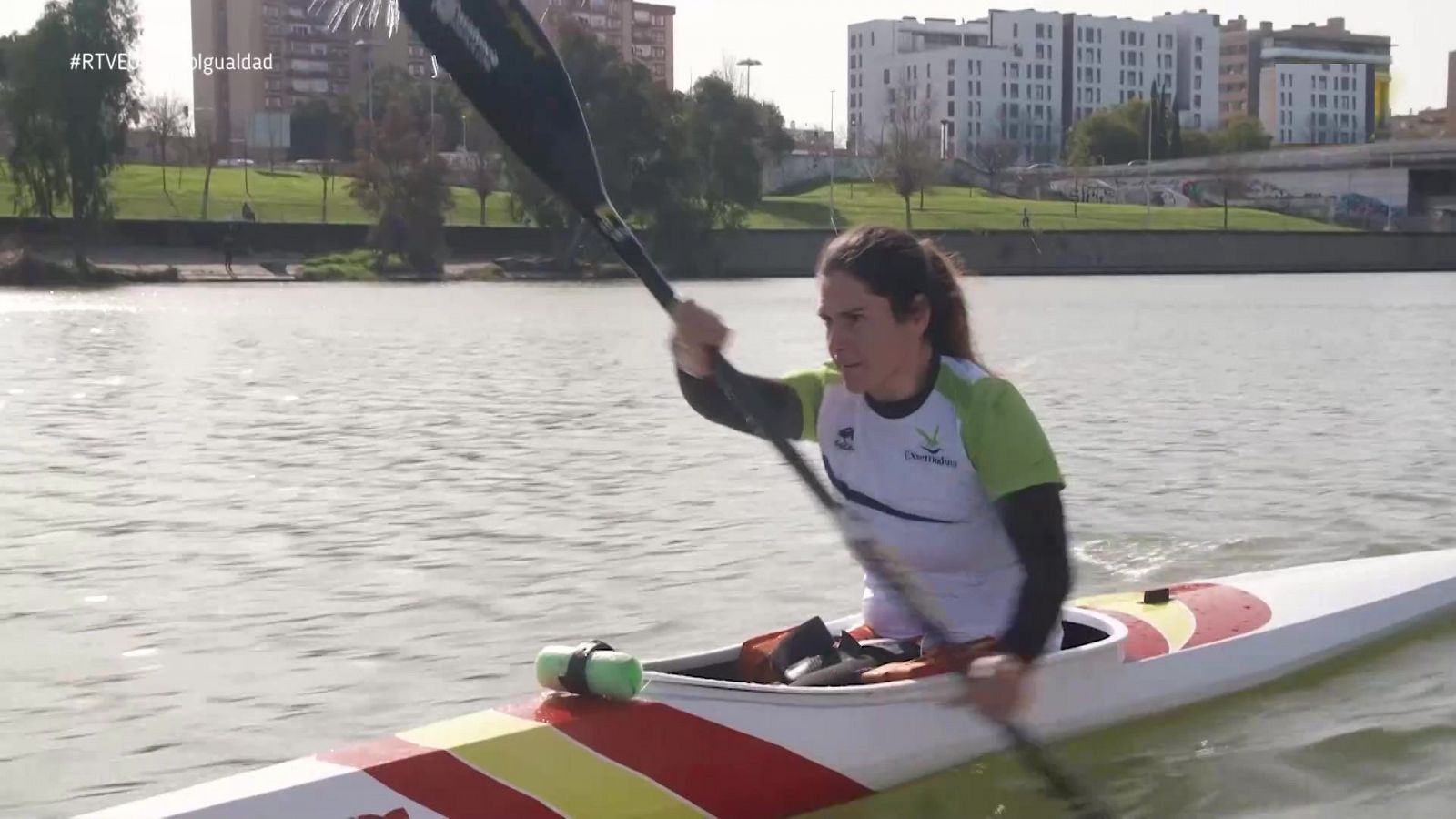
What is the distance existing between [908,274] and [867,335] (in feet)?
0.73

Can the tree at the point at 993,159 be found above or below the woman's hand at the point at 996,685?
above

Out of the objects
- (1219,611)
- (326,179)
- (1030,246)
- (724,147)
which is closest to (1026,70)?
(1030,246)

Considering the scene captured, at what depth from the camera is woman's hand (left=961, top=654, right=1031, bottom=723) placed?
4465mm

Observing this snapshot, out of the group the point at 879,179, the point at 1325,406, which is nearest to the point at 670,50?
the point at 879,179

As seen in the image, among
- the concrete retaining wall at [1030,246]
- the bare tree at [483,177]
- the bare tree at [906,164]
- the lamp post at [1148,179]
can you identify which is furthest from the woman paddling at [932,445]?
the lamp post at [1148,179]

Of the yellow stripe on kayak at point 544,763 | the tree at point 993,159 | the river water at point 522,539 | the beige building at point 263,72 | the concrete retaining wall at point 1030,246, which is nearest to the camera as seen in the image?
the yellow stripe on kayak at point 544,763

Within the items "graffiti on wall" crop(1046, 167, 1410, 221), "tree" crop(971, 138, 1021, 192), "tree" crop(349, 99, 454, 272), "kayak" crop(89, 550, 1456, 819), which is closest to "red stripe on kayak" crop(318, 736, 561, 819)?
"kayak" crop(89, 550, 1456, 819)

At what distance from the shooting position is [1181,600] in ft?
23.2

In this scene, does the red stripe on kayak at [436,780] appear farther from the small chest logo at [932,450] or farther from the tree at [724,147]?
the tree at [724,147]

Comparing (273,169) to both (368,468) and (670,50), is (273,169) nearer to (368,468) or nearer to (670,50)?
(670,50)

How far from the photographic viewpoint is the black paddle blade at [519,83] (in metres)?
5.16

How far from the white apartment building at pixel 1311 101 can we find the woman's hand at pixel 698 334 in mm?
176888

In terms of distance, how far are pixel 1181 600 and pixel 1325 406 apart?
1250 cm

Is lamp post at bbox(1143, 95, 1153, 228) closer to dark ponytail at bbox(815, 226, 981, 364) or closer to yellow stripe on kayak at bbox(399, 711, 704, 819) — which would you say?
dark ponytail at bbox(815, 226, 981, 364)
